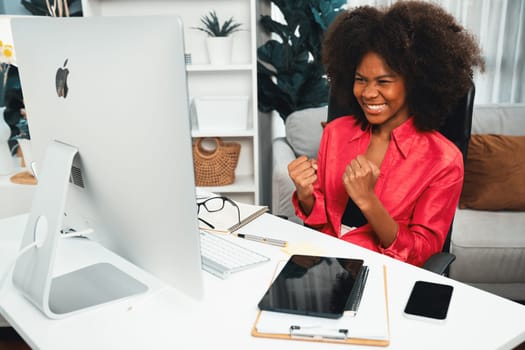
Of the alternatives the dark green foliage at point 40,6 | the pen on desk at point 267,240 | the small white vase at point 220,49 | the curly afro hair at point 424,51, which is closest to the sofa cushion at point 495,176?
the curly afro hair at point 424,51

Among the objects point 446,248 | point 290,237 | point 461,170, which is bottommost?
point 446,248

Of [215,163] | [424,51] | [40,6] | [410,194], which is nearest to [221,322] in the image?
[410,194]

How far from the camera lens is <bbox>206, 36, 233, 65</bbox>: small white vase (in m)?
2.41

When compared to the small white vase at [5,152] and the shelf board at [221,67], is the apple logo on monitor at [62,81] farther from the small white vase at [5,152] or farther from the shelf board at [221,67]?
the shelf board at [221,67]

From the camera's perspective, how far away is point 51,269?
80 centimetres

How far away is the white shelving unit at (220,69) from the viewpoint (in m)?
2.48

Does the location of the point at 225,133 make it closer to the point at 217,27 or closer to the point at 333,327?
the point at 217,27

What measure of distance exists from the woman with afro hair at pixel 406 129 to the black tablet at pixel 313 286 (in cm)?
32

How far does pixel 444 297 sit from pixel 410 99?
0.68 metres

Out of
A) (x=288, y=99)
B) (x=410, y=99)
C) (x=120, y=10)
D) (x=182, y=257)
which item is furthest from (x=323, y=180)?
(x=120, y=10)

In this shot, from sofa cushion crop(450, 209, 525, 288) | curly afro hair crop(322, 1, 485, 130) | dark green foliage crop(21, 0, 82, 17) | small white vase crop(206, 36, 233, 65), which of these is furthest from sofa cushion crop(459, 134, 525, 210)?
dark green foliage crop(21, 0, 82, 17)

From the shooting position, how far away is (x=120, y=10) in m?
2.58

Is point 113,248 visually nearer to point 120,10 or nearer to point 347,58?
point 347,58

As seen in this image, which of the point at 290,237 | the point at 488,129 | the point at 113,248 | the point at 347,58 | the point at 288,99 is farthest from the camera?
the point at 288,99
